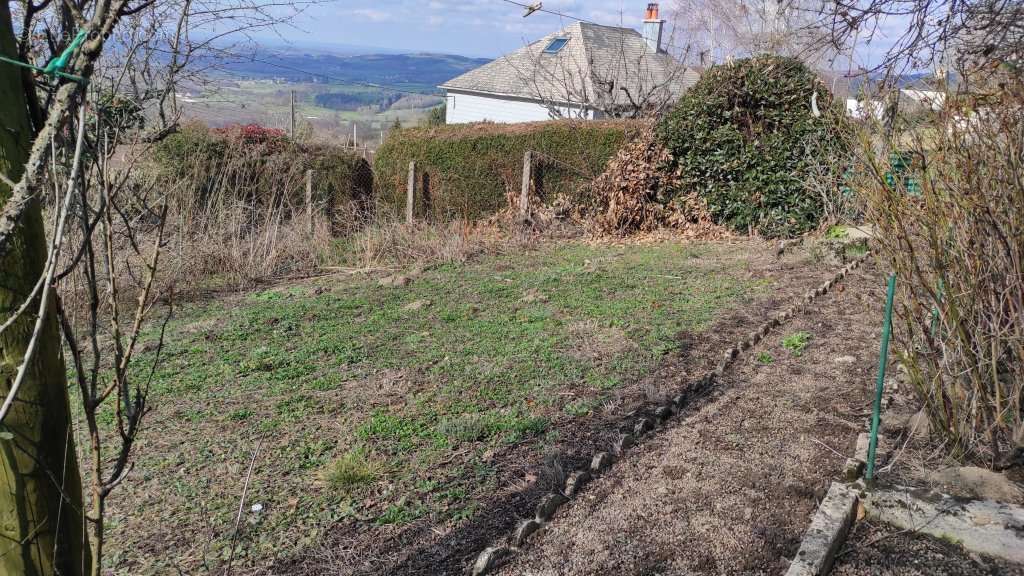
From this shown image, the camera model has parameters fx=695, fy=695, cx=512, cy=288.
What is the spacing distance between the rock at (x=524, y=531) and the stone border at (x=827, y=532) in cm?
107

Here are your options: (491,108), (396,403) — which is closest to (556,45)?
(491,108)

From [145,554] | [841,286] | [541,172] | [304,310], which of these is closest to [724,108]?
[541,172]

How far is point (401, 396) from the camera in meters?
4.79

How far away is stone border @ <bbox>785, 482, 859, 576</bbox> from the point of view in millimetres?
2600

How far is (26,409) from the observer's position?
58.6 inches

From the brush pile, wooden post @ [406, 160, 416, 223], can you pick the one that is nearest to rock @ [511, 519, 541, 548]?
the brush pile

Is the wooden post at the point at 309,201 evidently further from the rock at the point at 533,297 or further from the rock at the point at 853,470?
the rock at the point at 853,470

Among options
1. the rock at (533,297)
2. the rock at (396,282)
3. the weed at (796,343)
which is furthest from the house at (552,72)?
the weed at (796,343)

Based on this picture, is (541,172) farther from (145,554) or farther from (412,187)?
(145,554)

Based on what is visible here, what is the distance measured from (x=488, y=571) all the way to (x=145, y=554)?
1585 mm

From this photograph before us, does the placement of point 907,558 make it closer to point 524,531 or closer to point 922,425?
point 922,425

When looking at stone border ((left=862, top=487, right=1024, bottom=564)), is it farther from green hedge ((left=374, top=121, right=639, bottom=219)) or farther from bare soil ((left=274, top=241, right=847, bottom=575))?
green hedge ((left=374, top=121, right=639, bottom=219))

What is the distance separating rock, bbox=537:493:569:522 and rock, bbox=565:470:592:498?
0.20 feet

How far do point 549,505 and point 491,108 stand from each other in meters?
26.0
